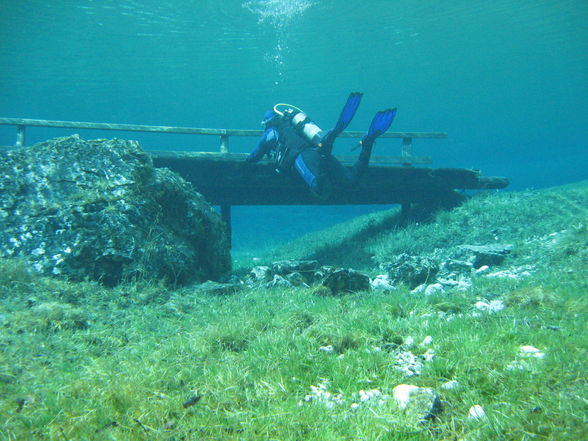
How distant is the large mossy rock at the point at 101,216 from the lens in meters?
5.05

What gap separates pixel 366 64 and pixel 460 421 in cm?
6601

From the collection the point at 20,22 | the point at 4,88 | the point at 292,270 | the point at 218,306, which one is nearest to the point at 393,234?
the point at 292,270

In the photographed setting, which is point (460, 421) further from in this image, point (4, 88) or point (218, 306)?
point (4, 88)

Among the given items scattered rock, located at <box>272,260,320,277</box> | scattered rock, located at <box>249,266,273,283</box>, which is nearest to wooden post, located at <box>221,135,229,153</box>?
scattered rock, located at <box>249,266,273,283</box>

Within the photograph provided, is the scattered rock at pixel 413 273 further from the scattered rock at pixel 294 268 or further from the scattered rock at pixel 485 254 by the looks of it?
the scattered rock at pixel 294 268

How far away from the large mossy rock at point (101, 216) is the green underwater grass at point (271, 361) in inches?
18.6

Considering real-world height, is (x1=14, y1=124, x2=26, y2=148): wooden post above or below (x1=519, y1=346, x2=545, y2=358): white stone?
above

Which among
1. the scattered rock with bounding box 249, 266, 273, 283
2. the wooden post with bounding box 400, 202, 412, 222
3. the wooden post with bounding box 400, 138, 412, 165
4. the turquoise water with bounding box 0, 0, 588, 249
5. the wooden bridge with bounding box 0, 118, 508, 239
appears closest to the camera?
the scattered rock with bounding box 249, 266, 273, 283

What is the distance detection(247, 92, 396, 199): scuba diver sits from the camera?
8.23 metres

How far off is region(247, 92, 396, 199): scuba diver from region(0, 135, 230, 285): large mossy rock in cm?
297

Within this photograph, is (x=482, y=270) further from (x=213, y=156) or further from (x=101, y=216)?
(x=213, y=156)

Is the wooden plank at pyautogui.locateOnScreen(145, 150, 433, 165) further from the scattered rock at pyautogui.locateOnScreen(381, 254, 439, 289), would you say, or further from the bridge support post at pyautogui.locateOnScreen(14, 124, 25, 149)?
the scattered rock at pyautogui.locateOnScreen(381, 254, 439, 289)

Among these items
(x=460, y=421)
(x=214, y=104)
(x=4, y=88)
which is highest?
(x=214, y=104)

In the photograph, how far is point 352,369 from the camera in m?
2.62
